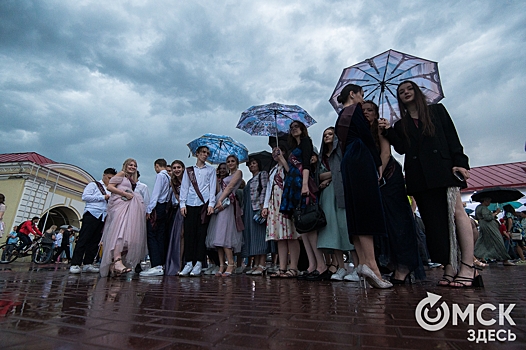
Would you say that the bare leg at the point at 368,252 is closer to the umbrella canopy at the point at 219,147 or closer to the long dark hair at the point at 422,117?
the long dark hair at the point at 422,117

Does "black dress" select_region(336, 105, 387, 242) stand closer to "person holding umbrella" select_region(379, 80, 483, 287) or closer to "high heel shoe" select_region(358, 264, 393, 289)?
"high heel shoe" select_region(358, 264, 393, 289)

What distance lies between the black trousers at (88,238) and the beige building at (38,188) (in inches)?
517

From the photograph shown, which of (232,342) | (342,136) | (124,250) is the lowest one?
(232,342)

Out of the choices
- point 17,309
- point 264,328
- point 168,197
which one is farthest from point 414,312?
point 168,197

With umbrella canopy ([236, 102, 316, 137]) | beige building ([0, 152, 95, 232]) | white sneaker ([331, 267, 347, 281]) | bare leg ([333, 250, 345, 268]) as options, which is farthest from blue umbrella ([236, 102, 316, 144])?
beige building ([0, 152, 95, 232])

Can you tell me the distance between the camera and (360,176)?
278 centimetres

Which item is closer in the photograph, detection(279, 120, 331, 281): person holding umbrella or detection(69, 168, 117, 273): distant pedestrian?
detection(279, 120, 331, 281): person holding umbrella

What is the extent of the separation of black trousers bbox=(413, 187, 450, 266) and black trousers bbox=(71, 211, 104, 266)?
A: 522 centimetres

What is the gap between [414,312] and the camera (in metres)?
1.64

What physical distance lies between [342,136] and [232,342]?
2.22 m

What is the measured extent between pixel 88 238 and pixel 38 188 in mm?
16037

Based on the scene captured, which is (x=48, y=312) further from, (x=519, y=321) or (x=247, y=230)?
(x=247, y=230)

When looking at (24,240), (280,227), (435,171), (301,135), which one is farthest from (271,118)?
(24,240)

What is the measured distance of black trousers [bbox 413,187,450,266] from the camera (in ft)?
9.36
